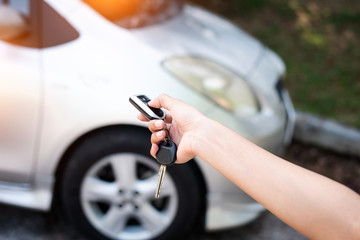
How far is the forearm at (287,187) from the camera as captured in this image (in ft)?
3.69

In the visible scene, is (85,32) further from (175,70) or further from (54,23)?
(175,70)

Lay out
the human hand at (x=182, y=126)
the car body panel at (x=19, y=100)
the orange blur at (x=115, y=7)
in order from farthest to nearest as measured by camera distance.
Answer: the orange blur at (x=115, y=7) < the car body panel at (x=19, y=100) < the human hand at (x=182, y=126)

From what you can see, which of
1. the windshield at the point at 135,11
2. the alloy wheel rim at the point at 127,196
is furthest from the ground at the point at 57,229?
the windshield at the point at 135,11

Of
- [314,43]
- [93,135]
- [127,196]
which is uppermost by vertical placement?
[93,135]

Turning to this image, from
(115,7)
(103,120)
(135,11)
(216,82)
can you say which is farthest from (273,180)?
(135,11)

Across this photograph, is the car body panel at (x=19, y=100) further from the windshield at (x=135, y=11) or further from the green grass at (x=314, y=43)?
the green grass at (x=314, y=43)

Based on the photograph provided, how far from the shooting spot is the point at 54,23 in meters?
2.39

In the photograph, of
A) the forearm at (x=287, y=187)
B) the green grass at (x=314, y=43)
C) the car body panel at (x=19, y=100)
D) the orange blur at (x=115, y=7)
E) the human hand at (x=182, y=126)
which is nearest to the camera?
the forearm at (x=287, y=187)

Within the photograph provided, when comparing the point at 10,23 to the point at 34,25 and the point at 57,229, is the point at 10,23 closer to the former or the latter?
the point at 34,25

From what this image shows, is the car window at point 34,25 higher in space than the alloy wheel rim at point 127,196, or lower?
higher

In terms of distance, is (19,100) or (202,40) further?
(202,40)

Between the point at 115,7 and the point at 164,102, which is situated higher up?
the point at 164,102

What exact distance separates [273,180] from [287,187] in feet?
0.14

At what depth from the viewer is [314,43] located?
238 inches
